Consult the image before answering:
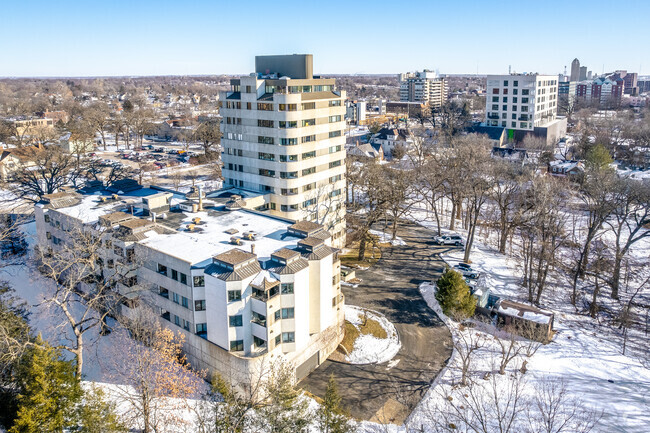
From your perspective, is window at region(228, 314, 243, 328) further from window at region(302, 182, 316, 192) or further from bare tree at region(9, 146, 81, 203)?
bare tree at region(9, 146, 81, 203)

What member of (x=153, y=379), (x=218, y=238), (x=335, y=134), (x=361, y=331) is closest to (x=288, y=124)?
(x=335, y=134)

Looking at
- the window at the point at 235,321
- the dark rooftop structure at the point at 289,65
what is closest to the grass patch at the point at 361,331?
the window at the point at 235,321

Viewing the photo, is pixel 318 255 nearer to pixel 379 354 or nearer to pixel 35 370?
pixel 379 354

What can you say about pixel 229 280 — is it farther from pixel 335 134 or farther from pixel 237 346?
pixel 335 134

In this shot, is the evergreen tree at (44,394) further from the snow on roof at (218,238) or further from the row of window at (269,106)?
the row of window at (269,106)

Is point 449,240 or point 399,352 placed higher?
point 449,240

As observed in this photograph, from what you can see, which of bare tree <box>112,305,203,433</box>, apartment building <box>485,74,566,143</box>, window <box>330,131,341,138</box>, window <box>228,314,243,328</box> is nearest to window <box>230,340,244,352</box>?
window <box>228,314,243,328</box>
